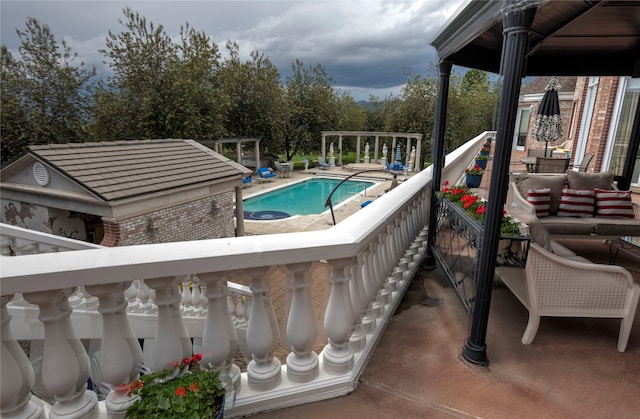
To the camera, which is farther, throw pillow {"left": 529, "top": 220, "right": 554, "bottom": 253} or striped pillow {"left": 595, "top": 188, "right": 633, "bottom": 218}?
striped pillow {"left": 595, "top": 188, "right": 633, "bottom": 218}

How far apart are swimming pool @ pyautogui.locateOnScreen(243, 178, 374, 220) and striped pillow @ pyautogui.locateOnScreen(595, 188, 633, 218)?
42.1 feet

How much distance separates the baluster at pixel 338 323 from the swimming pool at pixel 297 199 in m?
14.2

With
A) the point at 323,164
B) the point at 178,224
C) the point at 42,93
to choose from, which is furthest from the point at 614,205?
the point at 42,93

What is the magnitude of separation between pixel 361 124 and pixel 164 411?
36.7m

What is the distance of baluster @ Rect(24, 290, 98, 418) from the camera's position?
129cm

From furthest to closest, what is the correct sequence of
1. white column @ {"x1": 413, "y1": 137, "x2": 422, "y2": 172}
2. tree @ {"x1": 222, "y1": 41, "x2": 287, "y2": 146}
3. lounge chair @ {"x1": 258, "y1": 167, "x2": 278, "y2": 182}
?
1. white column @ {"x1": 413, "y1": 137, "x2": 422, "y2": 172}
2. lounge chair @ {"x1": 258, "y1": 167, "x2": 278, "y2": 182}
3. tree @ {"x1": 222, "y1": 41, "x2": 287, "y2": 146}

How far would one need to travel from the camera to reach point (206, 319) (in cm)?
156

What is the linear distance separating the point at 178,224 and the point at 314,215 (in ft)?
21.5

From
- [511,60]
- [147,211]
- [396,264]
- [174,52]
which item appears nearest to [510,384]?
[396,264]

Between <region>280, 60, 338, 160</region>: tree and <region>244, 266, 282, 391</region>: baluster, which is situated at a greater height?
<region>280, 60, 338, 160</region>: tree

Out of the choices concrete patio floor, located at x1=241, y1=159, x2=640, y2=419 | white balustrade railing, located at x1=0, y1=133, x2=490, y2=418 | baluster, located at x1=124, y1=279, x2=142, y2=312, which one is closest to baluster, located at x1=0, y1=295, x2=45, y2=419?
white balustrade railing, located at x1=0, y1=133, x2=490, y2=418

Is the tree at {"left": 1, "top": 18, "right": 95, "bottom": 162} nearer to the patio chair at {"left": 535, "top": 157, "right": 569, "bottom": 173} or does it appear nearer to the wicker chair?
the patio chair at {"left": 535, "top": 157, "right": 569, "bottom": 173}

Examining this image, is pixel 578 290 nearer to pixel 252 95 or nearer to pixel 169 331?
pixel 169 331

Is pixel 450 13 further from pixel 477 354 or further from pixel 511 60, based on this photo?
pixel 477 354
